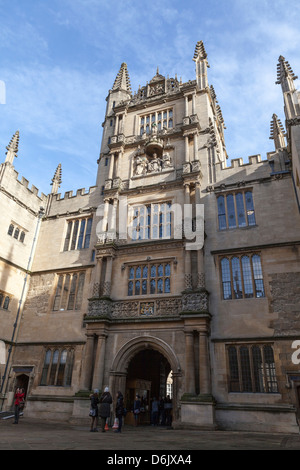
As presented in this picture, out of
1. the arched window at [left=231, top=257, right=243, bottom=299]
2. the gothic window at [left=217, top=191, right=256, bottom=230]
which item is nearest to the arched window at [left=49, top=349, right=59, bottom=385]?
the arched window at [left=231, top=257, right=243, bottom=299]

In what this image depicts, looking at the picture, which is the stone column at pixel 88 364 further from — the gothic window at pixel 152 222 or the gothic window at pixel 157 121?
the gothic window at pixel 157 121

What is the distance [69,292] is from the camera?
75.1 ft

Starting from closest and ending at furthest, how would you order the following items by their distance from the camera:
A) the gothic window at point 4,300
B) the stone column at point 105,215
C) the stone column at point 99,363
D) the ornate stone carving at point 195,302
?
1. the ornate stone carving at point 195,302
2. the stone column at point 99,363
3. the gothic window at point 4,300
4. the stone column at point 105,215

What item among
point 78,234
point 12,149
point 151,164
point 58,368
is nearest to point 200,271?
point 151,164

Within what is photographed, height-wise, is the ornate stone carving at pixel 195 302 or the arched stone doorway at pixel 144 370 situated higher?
the ornate stone carving at pixel 195 302

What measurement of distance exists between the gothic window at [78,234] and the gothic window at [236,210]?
9974 millimetres

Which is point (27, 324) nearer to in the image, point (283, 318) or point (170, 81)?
point (283, 318)

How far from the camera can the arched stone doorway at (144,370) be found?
57.9 ft

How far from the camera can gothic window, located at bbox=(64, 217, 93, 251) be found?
969 inches

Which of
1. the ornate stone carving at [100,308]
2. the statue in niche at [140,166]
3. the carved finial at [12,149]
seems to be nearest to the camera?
the ornate stone carving at [100,308]

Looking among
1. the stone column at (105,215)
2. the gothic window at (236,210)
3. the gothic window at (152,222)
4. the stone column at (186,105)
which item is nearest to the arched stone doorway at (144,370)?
the gothic window at (152,222)

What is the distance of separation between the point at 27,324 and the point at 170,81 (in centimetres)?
2308

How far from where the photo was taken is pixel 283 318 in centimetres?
1664
